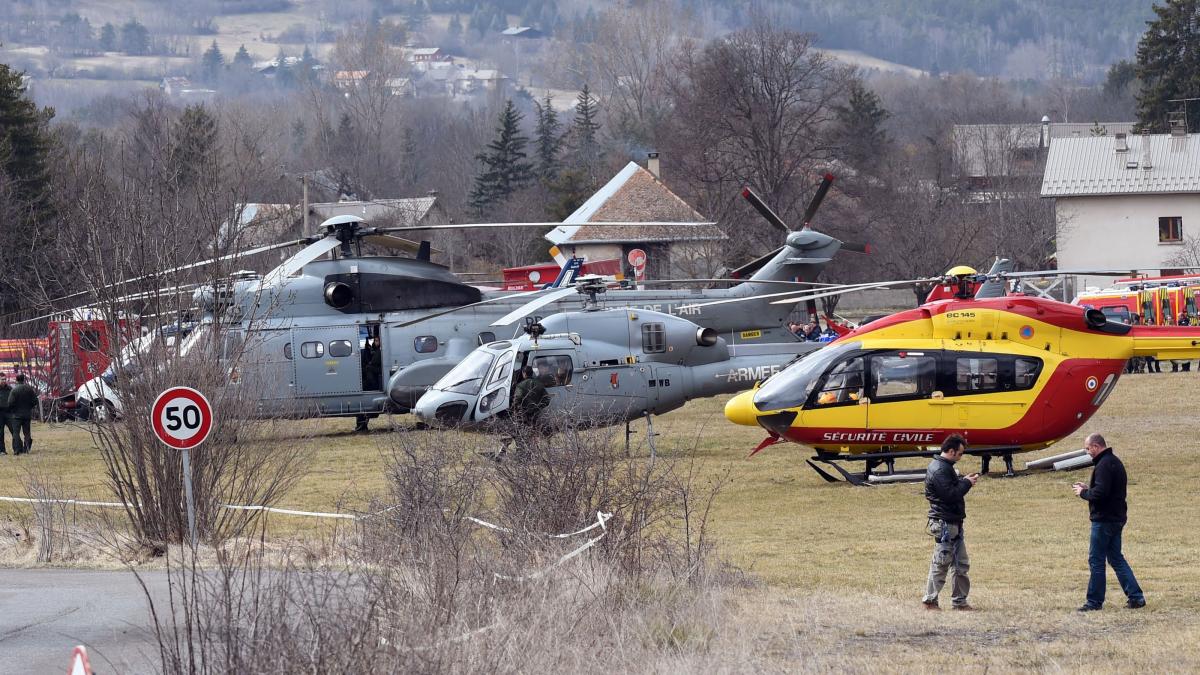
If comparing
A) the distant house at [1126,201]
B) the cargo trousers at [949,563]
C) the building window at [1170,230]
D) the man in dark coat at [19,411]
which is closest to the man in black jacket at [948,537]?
the cargo trousers at [949,563]

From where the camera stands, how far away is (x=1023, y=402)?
20.1 meters

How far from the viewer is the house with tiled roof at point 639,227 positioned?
182ft

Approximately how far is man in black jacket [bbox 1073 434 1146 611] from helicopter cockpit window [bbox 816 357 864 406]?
7.98 metres

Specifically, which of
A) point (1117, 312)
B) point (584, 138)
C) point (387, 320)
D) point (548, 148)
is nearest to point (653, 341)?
point (387, 320)

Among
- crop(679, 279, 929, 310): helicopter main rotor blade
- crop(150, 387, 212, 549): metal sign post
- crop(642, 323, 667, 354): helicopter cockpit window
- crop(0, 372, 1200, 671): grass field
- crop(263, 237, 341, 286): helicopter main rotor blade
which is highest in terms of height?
crop(263, 237, 341, 286): helicopter main rotor blade

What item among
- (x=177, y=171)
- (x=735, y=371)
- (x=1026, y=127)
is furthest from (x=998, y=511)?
(x=1026, y=127)

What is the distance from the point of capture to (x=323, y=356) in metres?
27.8

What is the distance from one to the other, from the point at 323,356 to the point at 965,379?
41.1ft

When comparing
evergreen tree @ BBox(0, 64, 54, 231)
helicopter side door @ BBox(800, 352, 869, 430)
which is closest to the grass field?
helicopter side door @ BBox(800, 352, 869, 430)

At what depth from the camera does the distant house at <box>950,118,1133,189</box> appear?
93250mm

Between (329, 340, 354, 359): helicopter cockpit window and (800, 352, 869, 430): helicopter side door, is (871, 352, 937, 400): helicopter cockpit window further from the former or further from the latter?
(329, 340, 354, 359): helicopter cockpit window

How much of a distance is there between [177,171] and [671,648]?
1016 cm

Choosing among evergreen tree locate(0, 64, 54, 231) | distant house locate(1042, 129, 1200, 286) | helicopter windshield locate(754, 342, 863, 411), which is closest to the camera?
helicopter windshield locate(754, 342, 863, 411)

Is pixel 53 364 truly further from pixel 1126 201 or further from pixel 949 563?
pixel 1126 201
